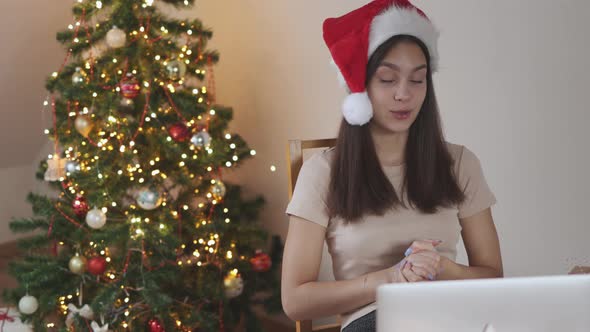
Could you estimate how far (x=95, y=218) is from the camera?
2.88 meters

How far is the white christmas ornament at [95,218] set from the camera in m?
2.88

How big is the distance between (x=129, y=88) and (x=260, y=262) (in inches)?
34.3

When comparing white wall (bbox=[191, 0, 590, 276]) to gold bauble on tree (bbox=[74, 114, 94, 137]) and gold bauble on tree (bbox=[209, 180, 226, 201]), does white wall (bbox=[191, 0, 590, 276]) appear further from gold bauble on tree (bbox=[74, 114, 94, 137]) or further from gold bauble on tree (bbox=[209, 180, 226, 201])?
gold bauble on tree (bbox=[74, 114, 94, 137])

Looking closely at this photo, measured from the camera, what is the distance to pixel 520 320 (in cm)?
99

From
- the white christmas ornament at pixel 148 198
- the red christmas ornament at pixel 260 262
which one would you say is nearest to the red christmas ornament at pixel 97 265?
the white christmas ornament at pixel 148 198

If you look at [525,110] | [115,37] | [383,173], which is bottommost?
[383,173]

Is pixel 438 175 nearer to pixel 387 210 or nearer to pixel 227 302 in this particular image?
pixel 387 210

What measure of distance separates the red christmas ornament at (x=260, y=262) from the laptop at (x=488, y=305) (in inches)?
89.6

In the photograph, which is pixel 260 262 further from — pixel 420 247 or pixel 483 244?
pixel 420 247

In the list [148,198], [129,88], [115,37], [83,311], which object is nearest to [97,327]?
[83,311]

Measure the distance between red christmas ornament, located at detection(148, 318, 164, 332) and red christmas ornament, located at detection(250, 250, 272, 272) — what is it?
0.47 m

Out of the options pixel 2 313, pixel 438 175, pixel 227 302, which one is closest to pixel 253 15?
pixel 227 302

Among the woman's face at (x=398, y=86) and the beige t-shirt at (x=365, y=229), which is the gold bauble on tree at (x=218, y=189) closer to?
the beige t-shirt at (x=365, y=229)

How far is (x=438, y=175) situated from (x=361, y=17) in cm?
39
